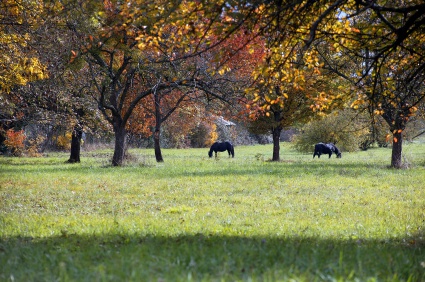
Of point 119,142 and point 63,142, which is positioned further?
point 63,142

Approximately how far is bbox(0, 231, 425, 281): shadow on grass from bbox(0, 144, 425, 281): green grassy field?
2 centimetres

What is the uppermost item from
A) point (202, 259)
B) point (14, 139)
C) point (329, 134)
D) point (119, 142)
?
point (329, 134)

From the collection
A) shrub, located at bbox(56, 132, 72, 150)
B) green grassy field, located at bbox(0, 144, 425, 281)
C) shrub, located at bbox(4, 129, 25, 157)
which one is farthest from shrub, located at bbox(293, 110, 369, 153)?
shrub, located at bbox(4, 129, 25, 157)

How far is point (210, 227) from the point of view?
8.75 metres

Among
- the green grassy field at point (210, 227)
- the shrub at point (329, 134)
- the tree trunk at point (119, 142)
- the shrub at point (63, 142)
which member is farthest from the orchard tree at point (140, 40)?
the shrub at point (329, 134)

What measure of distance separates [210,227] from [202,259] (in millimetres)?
3500

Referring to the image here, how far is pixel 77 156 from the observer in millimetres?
30484

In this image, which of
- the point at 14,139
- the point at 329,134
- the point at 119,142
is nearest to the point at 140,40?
the point at 119,142

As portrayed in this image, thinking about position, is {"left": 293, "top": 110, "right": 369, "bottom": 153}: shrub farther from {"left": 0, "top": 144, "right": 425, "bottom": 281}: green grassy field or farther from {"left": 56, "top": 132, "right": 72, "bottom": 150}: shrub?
{"left": 0, "top": 144, "right": 425, "bottom": 281}: green grassy field

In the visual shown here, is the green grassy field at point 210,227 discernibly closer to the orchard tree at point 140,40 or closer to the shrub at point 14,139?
the orchard tree at point 140,40

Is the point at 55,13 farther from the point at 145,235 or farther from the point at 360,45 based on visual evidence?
the point at 360,45

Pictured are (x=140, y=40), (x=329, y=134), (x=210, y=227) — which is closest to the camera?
(x=210, y=227)

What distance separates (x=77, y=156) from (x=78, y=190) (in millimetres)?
16237

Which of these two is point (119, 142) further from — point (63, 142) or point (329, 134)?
point (63, 142)
